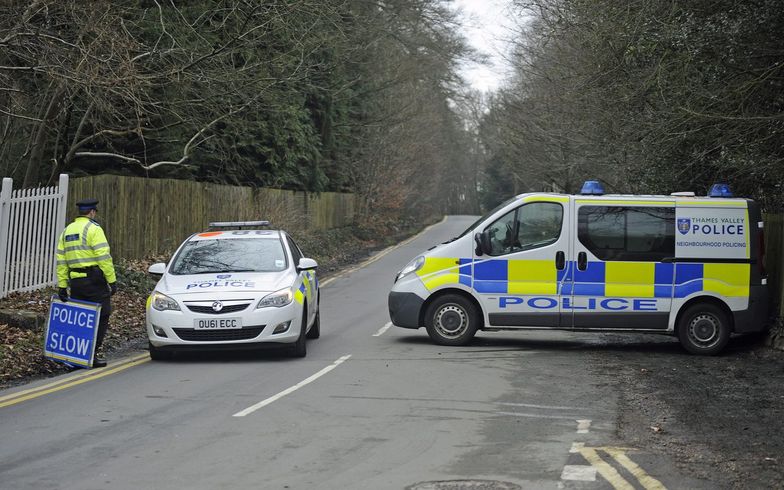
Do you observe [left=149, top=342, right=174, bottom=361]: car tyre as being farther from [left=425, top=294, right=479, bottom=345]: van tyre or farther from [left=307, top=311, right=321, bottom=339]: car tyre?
[left=425, top=294, right=479, bottom=345]: van tyre

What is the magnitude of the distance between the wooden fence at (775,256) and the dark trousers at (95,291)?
9394 millimetres

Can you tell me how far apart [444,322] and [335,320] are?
4084 mm

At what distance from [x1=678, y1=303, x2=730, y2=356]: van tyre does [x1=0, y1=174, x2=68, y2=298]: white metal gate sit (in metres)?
10.0

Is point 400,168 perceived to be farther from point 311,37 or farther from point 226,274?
point 226,274

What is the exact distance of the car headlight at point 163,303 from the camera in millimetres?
12953

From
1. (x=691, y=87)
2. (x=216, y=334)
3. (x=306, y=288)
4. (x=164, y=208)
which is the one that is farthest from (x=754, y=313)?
(x=164, y=208)

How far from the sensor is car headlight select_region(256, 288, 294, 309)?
13031 millimetres

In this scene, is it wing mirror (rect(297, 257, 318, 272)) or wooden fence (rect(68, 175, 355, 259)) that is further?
wooden fence (rect(68, 175, 355, 259))

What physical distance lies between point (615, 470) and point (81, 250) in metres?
7.80

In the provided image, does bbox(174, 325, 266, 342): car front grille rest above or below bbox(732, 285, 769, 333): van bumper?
below

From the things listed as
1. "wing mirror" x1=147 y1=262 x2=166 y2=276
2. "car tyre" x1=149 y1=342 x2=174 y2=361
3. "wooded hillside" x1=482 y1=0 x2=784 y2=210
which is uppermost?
"wooded hillside" x1=482 y1=0 x2=784 y2=210

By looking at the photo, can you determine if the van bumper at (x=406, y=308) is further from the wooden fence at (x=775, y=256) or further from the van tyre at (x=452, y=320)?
the wooden fence at (x=775, y=256)

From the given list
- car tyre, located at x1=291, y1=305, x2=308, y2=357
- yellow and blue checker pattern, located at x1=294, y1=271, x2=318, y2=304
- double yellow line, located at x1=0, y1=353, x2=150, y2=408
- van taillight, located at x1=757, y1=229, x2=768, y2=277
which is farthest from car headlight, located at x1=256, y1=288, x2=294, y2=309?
van taillight, located at x1=757, y1=229, x2=768, y2=277

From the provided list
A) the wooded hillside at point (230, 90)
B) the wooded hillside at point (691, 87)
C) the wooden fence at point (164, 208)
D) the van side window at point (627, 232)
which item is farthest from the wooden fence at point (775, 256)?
the wooden fence at point (164, 208)
